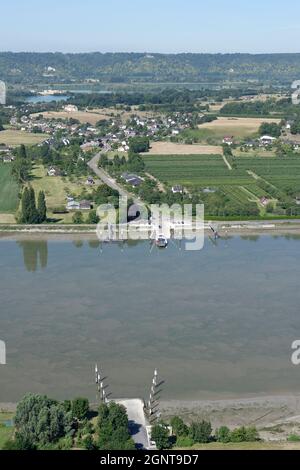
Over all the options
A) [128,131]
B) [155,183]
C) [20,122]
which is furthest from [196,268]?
[20,122]

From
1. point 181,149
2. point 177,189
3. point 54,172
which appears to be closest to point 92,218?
point 177,189

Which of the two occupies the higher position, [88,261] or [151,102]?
[151,102]

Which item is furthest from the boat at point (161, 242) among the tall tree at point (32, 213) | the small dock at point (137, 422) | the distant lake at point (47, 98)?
the distant lake at point (47, 98)

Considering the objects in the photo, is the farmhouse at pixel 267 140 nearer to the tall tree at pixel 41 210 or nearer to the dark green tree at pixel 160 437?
the tall tree at pixel 41 210

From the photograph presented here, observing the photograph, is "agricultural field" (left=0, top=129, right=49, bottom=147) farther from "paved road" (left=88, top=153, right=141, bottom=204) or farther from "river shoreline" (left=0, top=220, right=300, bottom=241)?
"river shoreline" (left=0, top=220, right=300, bottom=241)

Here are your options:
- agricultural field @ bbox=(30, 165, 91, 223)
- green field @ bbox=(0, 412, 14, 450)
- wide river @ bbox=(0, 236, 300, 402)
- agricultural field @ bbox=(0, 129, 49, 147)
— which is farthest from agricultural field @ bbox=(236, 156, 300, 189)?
green field @ bbox=(0, 412, 14, 450)

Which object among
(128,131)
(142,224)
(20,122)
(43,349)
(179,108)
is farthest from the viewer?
(179,108)
